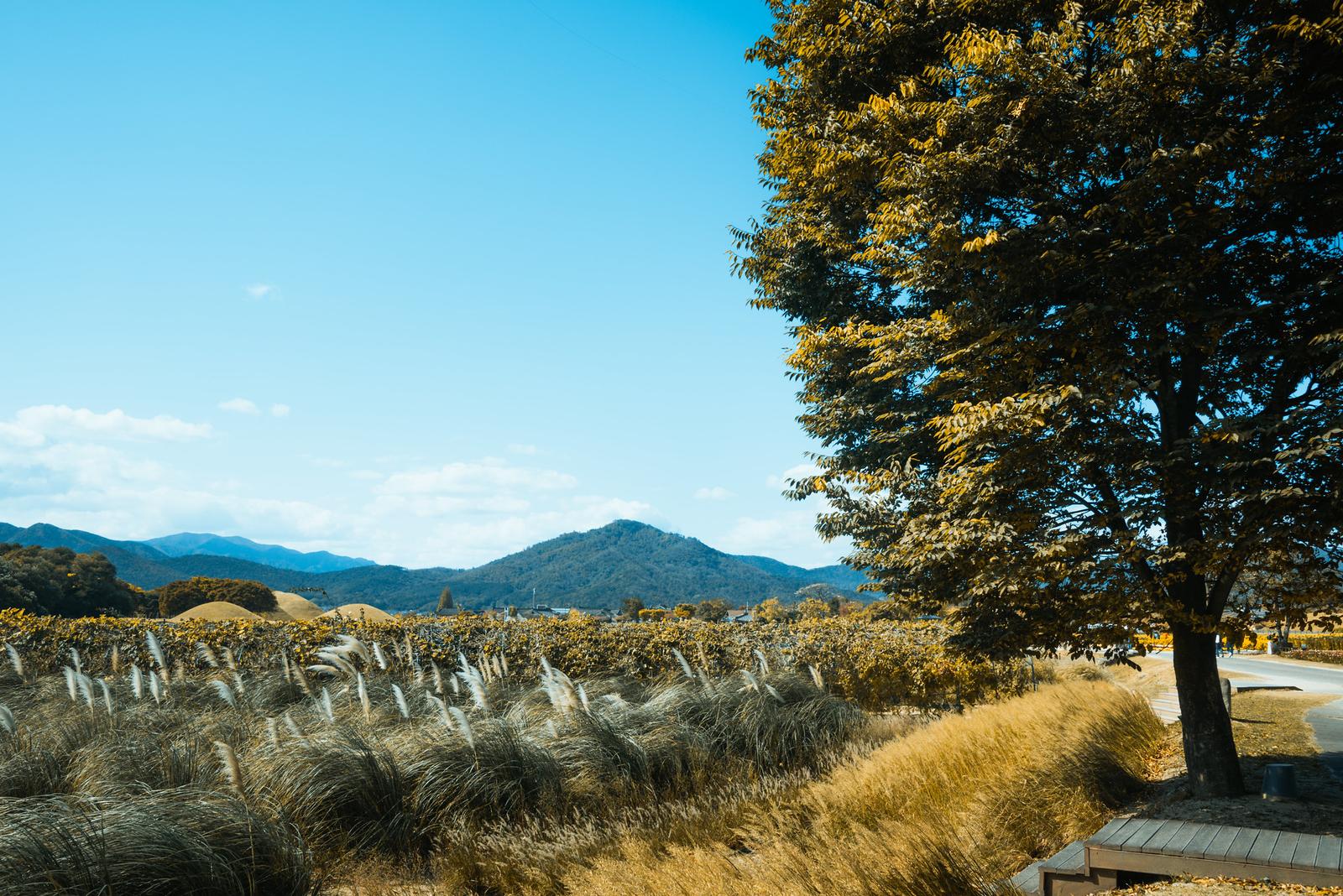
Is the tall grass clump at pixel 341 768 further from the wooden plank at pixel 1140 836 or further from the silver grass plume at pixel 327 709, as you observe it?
the wooden plank at pixel 1140 836

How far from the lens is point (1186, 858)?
466 cm

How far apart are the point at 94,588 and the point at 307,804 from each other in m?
48.1

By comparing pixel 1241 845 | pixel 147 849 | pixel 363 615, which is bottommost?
pixel 147 849

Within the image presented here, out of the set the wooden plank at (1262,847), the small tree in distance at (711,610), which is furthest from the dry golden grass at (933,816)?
the small tree in distance at (711,610)

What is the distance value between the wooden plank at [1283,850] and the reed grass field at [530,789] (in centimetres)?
165

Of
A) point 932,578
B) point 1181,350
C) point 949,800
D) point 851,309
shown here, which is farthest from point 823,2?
point 949,800

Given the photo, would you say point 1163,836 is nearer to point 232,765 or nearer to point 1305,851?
point 1305,851

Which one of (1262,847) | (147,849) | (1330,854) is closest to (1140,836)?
(1262,847)

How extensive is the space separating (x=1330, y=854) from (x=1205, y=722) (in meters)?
2.96

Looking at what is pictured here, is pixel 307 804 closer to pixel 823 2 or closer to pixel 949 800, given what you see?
pixel 949 800

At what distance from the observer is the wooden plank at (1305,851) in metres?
4.43

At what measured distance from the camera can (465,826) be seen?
6.41 meters

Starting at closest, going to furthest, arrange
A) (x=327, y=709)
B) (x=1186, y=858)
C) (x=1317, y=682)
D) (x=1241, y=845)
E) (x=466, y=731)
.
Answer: (x=1186, y=858)
(x=1241, y=845)
(x=466, y=731)
(x=327, y=709)
(x=1317, y=682)

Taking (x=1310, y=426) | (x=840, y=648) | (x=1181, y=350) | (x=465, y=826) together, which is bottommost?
(x=465, y=826)
